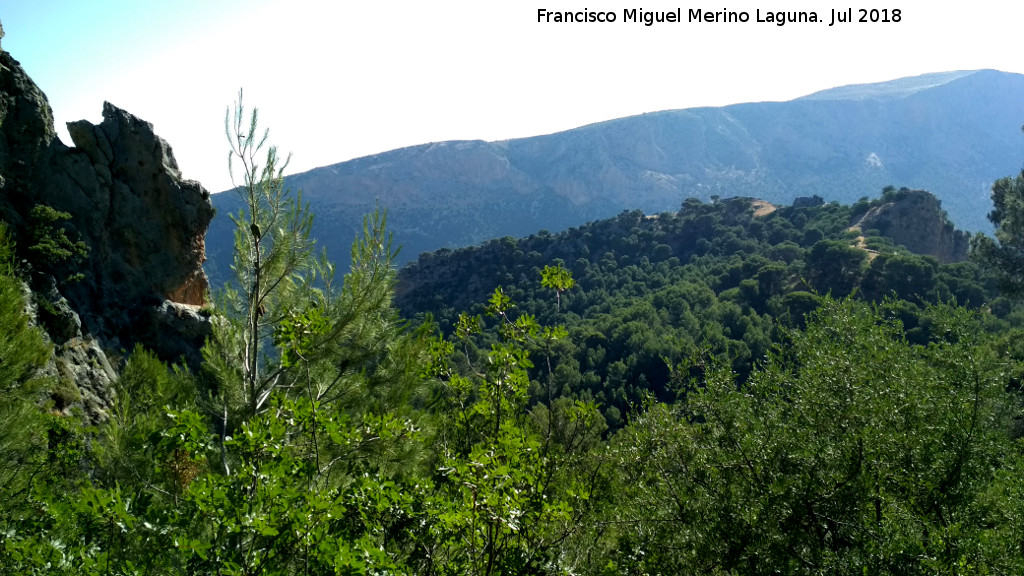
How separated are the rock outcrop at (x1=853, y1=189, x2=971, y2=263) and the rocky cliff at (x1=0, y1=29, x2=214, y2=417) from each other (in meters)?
56.3

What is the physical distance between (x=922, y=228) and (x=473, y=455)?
63051mm

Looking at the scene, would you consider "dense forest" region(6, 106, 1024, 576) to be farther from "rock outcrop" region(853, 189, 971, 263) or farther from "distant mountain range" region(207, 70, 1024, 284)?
"distant mountain range" region(207, 70, 1024, 284)

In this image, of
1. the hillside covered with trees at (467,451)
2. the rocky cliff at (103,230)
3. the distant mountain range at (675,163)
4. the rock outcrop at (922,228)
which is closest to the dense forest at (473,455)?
the hillside covered with trees at (467,451)

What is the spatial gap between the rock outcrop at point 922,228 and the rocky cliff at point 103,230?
56.3 m

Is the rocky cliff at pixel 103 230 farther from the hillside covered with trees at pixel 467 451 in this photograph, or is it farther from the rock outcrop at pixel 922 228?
the rock outcrop at pixel 922 228

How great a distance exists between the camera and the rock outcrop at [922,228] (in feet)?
175

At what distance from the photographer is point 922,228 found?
5356 centimetres

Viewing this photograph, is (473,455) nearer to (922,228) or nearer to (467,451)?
(467,451)

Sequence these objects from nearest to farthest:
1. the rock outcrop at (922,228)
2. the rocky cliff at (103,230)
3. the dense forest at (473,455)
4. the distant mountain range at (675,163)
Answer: the dense forest at (473,455), the rocky cliff at (103,230), the rock outcrop at (922,228), the distant mountain range at (675,163)

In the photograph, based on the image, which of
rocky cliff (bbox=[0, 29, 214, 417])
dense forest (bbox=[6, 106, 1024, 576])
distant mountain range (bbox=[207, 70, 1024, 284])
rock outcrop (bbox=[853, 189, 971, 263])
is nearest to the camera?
dense forest (bbox=[6, 106, 1024, 576])

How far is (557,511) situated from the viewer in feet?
11.7

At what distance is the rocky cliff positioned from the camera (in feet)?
46.7

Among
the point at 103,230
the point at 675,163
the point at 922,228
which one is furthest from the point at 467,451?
the point at 675,163

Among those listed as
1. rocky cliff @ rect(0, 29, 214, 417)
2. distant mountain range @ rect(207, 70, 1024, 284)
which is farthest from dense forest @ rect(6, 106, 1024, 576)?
distant mountain range @ rect(207, 70, 1024, 284)
